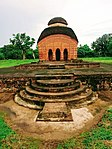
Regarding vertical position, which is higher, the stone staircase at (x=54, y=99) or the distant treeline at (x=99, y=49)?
the distant treeline at (x=99, y=49)

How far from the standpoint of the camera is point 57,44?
16.4 metres

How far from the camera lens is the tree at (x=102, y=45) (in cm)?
4416

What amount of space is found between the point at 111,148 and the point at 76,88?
12.6ft

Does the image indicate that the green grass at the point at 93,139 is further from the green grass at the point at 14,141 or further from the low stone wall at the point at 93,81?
the low stone wall at the point at 93,81

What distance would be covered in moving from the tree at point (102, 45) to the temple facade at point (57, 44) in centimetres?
2944

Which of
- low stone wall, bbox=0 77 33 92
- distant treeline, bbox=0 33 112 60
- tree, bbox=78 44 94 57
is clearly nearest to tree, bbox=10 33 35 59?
distant treeline, bbox=0 33 112 60

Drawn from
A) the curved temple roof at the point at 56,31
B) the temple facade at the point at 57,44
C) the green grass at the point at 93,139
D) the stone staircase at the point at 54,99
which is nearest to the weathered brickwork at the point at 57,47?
the temple facade at the point at 57,44

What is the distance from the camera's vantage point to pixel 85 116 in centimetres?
461

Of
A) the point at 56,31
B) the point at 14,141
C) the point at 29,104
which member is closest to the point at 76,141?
the point at 14,141

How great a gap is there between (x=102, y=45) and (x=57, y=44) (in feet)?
105

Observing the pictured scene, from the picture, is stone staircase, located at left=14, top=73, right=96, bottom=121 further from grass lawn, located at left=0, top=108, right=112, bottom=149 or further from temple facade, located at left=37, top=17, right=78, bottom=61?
temple facade, located at left=37, top=17, right=78, bottom=61

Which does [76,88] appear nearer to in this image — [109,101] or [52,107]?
[109,101]

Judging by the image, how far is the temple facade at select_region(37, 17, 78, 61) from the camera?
16250mm

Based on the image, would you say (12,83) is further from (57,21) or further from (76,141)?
(57,21)
